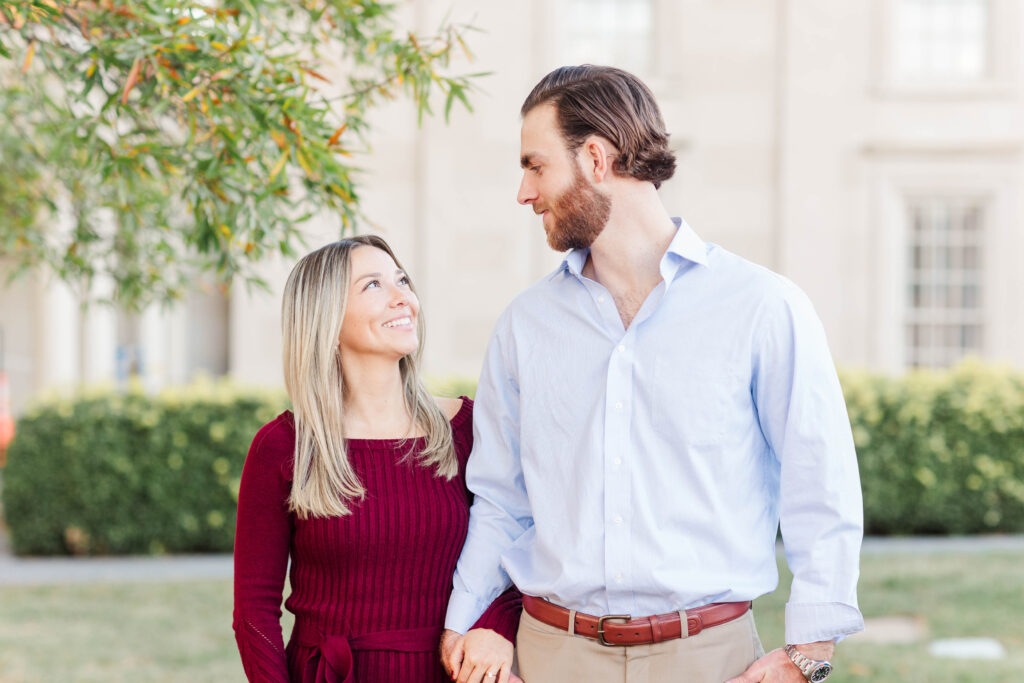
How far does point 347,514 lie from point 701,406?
975mm

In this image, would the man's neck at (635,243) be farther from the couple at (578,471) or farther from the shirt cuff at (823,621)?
the shirt cuff at (823,621)

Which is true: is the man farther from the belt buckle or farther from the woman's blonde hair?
the woman's blonde hair

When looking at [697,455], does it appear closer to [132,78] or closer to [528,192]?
[528,192]

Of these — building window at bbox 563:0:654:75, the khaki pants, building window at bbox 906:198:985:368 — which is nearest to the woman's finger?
the khaki pants

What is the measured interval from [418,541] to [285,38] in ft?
5.84

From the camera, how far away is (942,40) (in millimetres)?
11805

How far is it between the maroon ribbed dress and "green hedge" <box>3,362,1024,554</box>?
6.28 metres

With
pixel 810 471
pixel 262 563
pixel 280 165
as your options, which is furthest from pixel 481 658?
pixel 280 165

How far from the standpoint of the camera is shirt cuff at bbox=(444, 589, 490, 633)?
8.93 feet

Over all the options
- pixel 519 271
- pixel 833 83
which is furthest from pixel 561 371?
pixel 833 83

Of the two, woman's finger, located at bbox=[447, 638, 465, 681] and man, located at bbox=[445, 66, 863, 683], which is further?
woman's finger, located at bbox=[447, 638, 465, 681]

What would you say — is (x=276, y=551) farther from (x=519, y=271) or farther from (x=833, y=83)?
(x=833, y=83)

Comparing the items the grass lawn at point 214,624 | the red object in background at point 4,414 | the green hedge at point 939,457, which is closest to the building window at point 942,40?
the green hedge at point 939,457

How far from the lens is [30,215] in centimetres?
480
